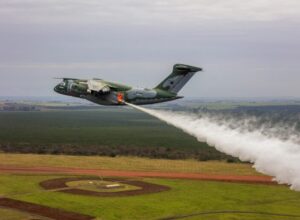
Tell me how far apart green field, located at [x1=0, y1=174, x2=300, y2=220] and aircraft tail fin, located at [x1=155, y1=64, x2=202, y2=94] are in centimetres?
3243

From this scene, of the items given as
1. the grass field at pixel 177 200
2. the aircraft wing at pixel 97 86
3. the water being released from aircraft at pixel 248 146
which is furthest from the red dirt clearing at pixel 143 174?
the aircraft wing at pixel 97 86

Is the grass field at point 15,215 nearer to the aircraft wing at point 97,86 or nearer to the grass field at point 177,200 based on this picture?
the grass field at point 177,200

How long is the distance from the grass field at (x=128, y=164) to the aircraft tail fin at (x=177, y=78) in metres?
68.4

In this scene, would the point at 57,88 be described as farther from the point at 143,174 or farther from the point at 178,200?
the point at 143,174

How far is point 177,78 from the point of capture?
1916 inches

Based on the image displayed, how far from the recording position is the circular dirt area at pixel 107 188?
92250mm

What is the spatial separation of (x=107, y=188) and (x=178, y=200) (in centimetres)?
1560

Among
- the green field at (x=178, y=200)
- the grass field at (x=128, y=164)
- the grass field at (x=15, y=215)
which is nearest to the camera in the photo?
Result: the grass field at (x=15, y=215)

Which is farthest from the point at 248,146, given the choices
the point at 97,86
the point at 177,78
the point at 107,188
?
the point at 107,188

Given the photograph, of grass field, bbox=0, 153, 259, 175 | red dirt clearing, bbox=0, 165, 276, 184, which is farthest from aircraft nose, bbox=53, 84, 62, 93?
grass field, bbox=0, 153, 259, 175

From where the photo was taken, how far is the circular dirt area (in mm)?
92250

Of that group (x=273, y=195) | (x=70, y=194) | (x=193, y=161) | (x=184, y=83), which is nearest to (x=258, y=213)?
(x=273, y=195)

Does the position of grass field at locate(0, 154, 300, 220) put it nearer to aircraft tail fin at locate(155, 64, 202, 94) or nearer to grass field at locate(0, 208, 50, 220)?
grass field at locate(0, 208, 50, 220)

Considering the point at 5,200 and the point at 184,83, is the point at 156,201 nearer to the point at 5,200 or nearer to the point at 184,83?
the point at 5,200
